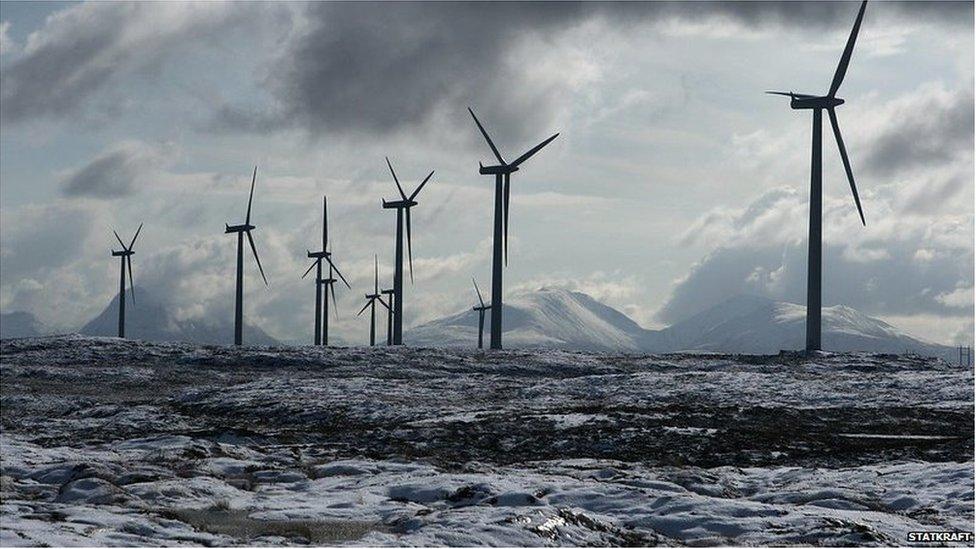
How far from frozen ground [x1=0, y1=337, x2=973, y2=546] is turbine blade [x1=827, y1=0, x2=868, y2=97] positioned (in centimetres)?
3248

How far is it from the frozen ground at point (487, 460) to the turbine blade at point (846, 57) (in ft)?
107

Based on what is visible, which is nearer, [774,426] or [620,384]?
[774,426]

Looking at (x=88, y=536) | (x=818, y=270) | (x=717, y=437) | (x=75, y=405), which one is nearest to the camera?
(x=88, y=536)

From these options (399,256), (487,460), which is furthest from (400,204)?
(487,460)

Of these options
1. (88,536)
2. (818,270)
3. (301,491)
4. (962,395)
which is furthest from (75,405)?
(818,270)

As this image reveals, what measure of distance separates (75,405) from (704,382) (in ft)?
103

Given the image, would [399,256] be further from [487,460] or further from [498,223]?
[487,460]

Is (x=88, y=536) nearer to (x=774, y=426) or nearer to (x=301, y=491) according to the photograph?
(x=301, y=491)

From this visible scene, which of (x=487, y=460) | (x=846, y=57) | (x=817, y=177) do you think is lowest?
(x=487, y=460)

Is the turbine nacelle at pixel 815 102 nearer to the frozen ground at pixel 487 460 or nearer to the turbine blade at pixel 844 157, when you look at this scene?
the turbine blade at pixel 844 157

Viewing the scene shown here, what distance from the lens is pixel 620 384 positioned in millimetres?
62938

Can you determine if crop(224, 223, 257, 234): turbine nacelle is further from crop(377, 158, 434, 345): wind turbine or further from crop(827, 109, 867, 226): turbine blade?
crop(827, 109, 867, 226): turbine blade

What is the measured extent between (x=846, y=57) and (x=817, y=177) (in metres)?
10.0

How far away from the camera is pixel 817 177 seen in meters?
89.9
